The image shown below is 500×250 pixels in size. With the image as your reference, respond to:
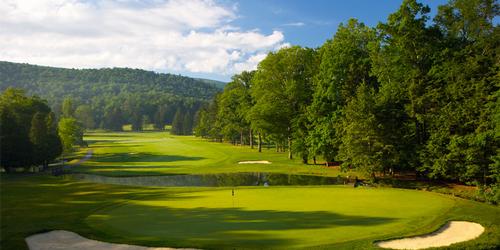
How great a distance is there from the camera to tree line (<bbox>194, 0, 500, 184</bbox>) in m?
35.3

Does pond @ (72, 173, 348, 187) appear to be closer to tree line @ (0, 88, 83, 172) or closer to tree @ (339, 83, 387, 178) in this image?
tree @ (339, 83, 387, 178)

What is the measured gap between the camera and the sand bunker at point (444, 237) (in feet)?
58.4

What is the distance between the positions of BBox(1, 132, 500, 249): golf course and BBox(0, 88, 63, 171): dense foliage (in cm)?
1406

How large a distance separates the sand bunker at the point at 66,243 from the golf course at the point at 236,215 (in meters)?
0.39

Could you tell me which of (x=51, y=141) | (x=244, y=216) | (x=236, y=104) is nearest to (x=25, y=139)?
(x=51, y=141)

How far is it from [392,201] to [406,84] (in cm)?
1837

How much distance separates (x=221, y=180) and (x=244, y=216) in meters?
23.5

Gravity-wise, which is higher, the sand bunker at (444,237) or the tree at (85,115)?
the tree at (85,115)

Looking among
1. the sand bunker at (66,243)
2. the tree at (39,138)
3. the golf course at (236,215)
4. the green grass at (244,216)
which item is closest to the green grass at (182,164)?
the tree at (39,138)

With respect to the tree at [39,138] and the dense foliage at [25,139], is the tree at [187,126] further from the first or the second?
the tree at [39,138]

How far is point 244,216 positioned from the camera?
74.9 ft

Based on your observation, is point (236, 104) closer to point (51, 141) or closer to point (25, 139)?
point (51, 141)

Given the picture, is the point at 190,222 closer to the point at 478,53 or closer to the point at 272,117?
the point at 478,53

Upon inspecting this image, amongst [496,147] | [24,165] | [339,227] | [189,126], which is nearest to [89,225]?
[339,227]
